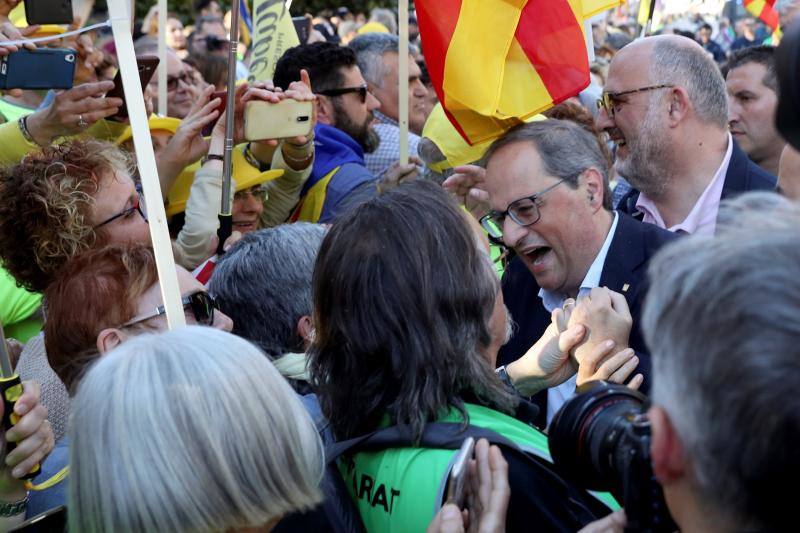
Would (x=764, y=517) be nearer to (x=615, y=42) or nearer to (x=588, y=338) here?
(x=588, y=338)

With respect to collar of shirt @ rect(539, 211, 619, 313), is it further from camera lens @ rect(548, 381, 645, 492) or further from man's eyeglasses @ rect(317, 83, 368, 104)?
man's eyeglasses @ rect(317, 83, 368, 104)

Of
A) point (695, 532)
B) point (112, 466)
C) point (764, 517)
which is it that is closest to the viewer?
point (764, 517)

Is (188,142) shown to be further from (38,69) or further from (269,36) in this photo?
(269,36)

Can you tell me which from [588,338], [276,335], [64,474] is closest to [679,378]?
[588,338]

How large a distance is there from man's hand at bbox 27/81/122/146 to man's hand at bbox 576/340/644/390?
207 cm

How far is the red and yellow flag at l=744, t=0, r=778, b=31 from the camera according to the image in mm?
5723

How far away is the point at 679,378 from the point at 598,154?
87.7 inches

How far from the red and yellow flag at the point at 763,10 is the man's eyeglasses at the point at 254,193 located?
3.11 m

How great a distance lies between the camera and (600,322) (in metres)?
2.32

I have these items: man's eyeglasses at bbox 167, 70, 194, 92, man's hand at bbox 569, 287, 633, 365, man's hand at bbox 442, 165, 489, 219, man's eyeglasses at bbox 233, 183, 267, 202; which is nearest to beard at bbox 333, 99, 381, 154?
man's eyeglasses at bbox 233, 183, 267, 202

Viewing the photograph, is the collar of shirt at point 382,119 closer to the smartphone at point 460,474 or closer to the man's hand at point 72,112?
the man's hand at point 72,112

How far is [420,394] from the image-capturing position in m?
1.91

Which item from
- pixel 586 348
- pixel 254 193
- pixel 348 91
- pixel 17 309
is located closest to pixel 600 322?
pixel 586 348

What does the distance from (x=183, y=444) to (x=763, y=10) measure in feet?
17.2
